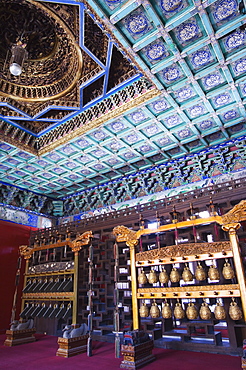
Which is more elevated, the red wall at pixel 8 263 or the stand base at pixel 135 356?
the red wall at pixel 8 263

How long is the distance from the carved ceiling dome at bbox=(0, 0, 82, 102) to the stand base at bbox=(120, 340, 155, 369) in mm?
5357

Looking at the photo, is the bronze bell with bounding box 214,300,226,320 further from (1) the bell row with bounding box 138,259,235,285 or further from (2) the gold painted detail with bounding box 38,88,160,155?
(2) the gold painted detail with bounding box 38,88,160,155

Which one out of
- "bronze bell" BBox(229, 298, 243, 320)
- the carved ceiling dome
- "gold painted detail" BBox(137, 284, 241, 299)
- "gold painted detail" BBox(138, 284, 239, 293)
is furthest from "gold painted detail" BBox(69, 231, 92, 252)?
the carved ceiling dome

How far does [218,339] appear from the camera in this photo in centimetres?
421

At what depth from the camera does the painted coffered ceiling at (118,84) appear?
13.9 ft

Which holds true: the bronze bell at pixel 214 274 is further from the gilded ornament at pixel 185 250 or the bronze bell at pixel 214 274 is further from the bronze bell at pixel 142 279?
the bronze bell at pixel 142 279

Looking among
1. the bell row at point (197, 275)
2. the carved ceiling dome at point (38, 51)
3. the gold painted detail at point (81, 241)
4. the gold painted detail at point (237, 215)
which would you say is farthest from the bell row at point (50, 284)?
the carved ceiling dome at point (38, 51)

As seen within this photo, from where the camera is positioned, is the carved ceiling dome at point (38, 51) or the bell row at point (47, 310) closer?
the carved ceiling dome at point (38, 51)

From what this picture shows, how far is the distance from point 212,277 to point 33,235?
5844 millimetres

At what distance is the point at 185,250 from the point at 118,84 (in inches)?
147

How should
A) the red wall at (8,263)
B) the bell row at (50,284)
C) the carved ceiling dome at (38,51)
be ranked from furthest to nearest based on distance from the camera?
the red wall at (8,263), the bell row at (50,284), the carved ceiling dome at (38,51)

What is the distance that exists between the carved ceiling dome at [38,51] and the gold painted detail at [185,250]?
165 inches

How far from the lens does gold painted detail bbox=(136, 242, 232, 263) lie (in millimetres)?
3877

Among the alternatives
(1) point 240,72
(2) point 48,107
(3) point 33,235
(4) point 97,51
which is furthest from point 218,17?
(3) point 33,235
